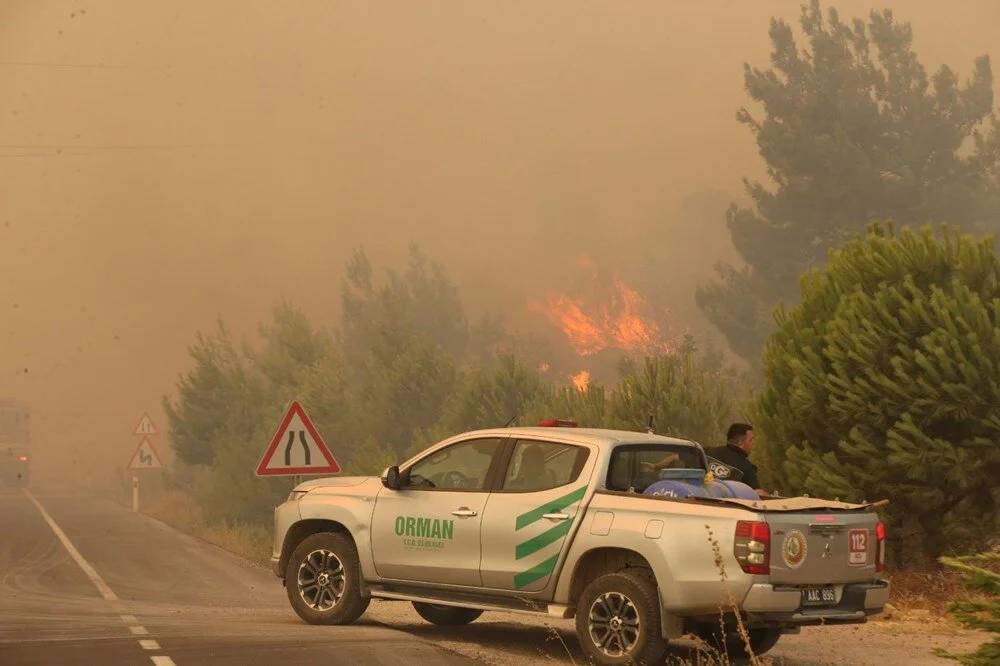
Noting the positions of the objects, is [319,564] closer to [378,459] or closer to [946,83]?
[378,459]

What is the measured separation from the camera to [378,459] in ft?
123

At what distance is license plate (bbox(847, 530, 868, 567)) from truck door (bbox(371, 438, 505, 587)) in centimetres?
293

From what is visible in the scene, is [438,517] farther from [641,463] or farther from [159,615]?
[159,615]

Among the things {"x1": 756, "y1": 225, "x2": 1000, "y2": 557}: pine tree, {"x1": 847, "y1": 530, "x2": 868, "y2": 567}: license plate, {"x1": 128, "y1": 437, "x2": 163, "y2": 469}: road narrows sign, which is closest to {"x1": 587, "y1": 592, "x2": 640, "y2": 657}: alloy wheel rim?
{"x1": 847, "y1": 530, "x2": 868, "y2": 567}: license plate

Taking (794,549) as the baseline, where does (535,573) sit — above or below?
below

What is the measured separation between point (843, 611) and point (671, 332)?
5901 cm

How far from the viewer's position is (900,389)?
1589 cm

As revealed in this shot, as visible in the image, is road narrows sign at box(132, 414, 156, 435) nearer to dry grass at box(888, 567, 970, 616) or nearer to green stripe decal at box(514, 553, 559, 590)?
dry grass at box(888, 567, 970, 616)

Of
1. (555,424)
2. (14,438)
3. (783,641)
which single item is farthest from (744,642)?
(14,438)

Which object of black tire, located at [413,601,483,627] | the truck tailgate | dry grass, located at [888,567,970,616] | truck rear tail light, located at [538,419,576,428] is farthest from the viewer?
dry grass, located at [888,567,970,616]

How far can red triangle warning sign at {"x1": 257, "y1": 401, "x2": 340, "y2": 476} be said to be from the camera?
63.9ft

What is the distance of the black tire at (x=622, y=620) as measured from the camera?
10523mm

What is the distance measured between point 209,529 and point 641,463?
96.3ft

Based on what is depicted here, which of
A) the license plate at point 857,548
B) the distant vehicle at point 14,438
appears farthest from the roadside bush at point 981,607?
the distant vehicle at point 14,438
